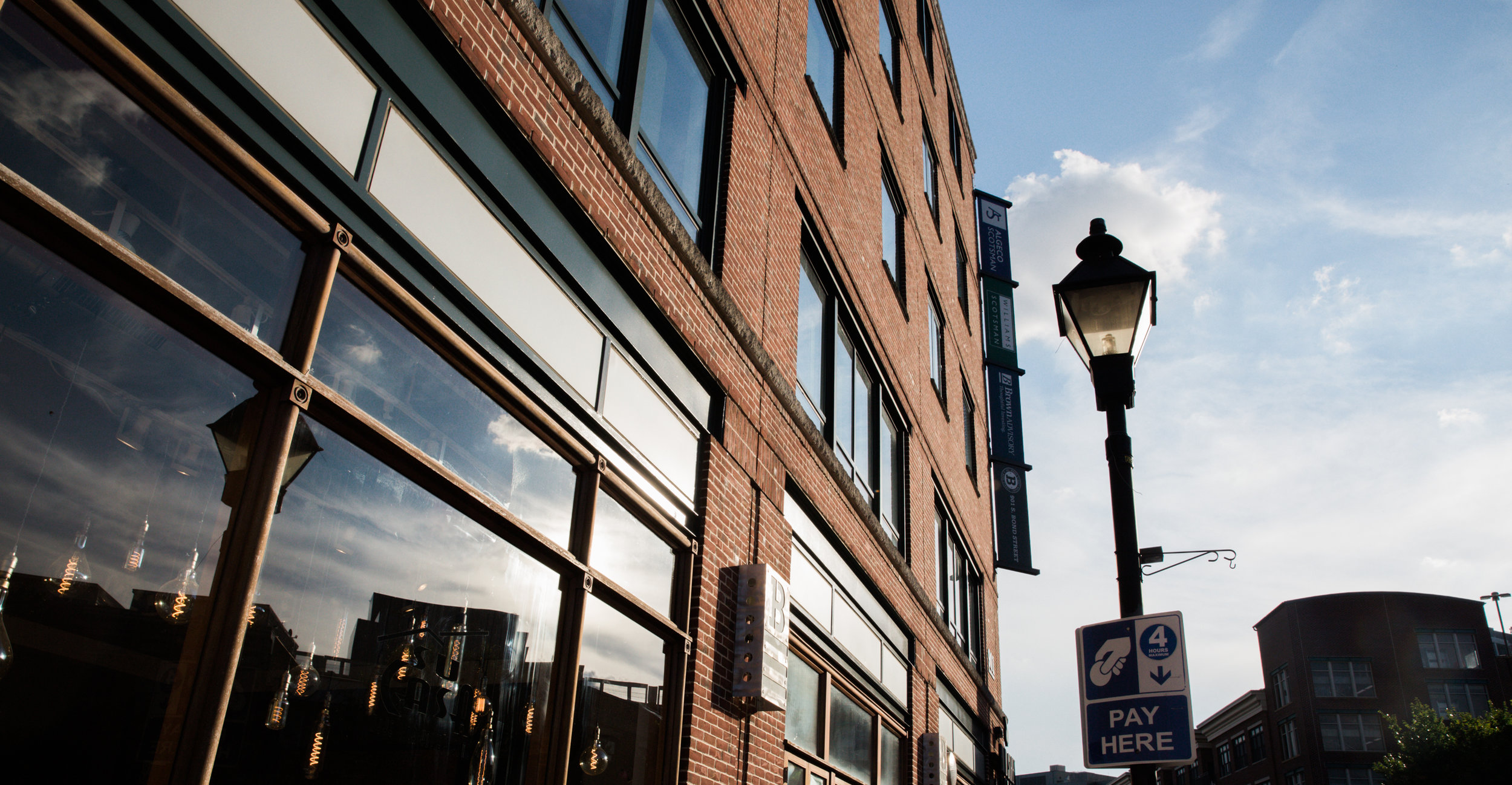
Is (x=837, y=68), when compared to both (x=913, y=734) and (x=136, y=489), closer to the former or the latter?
(x=913, y=734)

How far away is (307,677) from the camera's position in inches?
156

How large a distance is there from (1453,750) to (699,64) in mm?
41044

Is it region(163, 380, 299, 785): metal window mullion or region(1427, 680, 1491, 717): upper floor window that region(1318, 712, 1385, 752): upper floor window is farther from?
region(163, 380, 299, 785): metal window mullion

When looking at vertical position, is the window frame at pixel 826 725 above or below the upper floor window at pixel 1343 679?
below

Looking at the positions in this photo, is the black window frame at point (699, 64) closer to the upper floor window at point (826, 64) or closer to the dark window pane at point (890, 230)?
the upper floor window at point (826, 64)

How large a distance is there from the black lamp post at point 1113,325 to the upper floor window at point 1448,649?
6751 centimetres

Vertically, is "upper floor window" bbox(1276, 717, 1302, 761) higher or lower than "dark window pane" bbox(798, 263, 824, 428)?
higher

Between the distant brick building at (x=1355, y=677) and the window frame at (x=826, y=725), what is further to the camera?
the distant brick building at (x=1355, y=677)

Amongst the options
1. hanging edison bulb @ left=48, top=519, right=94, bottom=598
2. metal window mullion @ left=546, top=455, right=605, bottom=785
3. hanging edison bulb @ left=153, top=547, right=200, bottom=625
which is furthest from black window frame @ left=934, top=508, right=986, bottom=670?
hanging edison bulb @ left=48, top=519, right=94, bottom=598

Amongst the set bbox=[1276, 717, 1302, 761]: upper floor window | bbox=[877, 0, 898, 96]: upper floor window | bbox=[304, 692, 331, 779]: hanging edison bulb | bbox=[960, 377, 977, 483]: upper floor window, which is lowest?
bbox=[304, 692, 331, 779]: hanging edison bulb

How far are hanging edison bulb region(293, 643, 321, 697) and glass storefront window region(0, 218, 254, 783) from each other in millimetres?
501

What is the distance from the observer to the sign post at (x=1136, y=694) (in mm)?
5262

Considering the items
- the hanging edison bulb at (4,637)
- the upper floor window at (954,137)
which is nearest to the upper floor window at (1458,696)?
the upper floor window at (954,137)

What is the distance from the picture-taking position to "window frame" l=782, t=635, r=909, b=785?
31.7 feet
